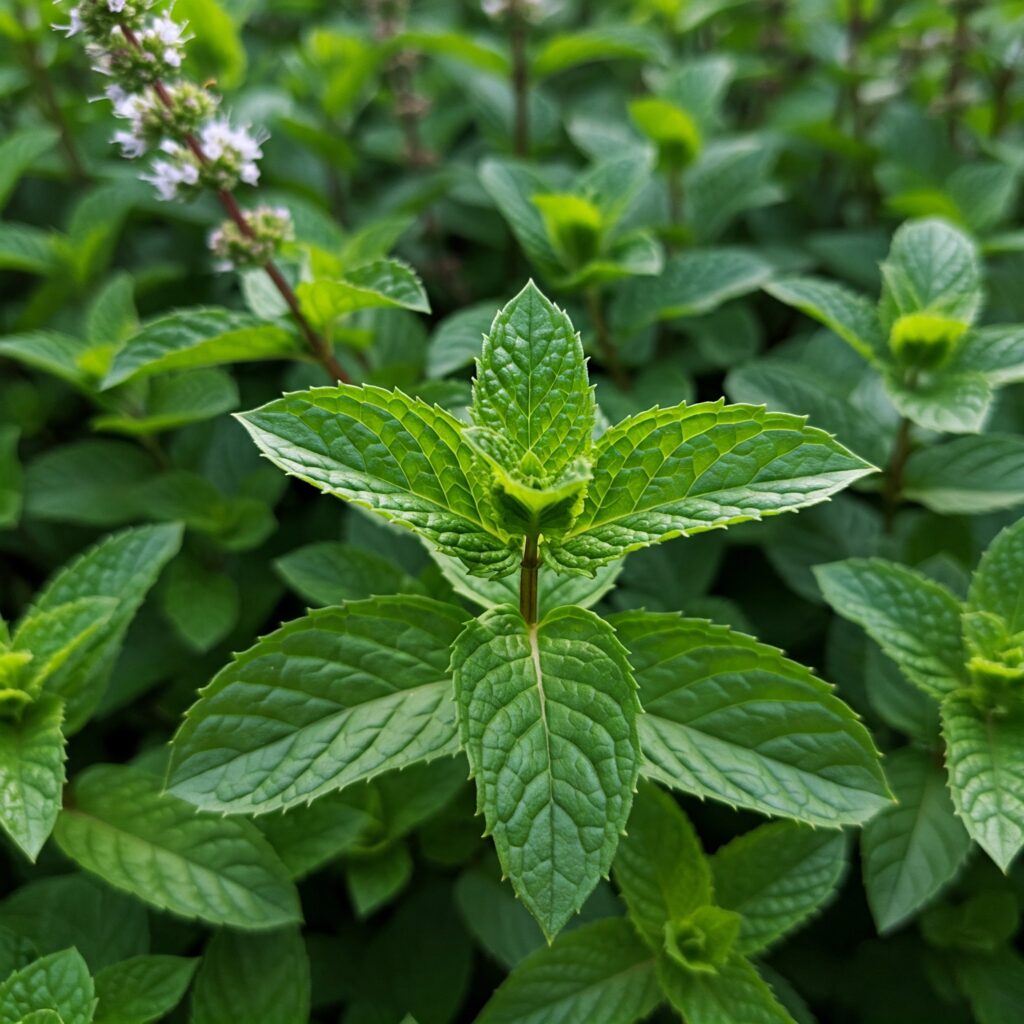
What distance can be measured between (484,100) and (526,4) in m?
0.28

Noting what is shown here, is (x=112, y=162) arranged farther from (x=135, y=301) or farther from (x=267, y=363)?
(x=267, y=363)

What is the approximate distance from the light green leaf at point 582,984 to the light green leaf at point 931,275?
3.72ft

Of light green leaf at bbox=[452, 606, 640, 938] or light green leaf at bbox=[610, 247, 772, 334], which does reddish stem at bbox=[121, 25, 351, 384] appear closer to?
light green leaf at bbox=[452, 606, 640, 938]

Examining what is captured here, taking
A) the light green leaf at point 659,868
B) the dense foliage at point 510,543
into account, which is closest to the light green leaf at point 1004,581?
the dense foliage at point 510,543

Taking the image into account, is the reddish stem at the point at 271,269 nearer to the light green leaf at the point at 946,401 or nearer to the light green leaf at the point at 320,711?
the light green leaf at the point at 320,711

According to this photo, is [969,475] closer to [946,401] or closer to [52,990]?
[946,401]

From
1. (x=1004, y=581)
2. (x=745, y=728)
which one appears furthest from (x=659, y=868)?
(x=1004, y=581)

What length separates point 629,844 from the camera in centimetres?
138

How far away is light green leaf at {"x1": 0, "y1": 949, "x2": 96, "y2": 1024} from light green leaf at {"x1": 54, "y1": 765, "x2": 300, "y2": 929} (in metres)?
0.11

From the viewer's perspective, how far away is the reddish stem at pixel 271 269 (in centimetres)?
142

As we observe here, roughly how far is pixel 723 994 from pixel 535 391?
0.86 meters

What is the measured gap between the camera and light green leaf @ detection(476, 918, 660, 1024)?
1.29 metres

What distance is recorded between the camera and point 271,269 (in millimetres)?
1514

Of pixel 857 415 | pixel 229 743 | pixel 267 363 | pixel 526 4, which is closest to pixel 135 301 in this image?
pixel 267 363
